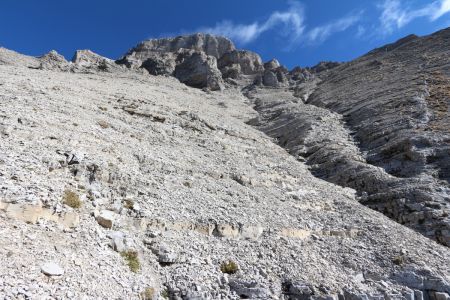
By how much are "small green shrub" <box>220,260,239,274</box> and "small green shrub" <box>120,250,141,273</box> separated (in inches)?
103

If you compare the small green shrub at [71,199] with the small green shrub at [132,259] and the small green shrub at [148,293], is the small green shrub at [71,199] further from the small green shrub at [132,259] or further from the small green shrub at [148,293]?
the small green shrub at [148,293]

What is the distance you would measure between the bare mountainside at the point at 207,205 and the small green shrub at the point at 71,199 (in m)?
0.06

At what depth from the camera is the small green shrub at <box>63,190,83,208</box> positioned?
1156cm

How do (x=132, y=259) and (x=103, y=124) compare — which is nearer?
(x=132, y=259)

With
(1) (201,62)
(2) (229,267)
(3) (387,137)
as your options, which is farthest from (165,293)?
(1) (201,62)

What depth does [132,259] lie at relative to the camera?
10922 mm

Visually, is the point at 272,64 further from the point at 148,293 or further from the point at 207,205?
the point at 148,293

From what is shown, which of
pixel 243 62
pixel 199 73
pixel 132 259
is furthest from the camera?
pixel 243 62

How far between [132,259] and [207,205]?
5.19 m

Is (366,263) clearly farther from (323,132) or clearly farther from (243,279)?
(323,132)

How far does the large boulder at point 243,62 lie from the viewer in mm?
101156

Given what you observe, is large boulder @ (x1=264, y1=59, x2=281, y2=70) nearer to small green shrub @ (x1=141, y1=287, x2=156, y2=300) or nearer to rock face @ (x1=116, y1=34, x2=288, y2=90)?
rock face @ (x1=116, y1=34, x2=288, y2=90)

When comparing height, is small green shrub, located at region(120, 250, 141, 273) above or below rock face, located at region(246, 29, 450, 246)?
below

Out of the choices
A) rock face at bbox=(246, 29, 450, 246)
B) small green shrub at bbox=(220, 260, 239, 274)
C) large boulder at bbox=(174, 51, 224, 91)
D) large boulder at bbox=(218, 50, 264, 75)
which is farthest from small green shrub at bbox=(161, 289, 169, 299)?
large boulder at bbox=(218, 50, 264, 75)
